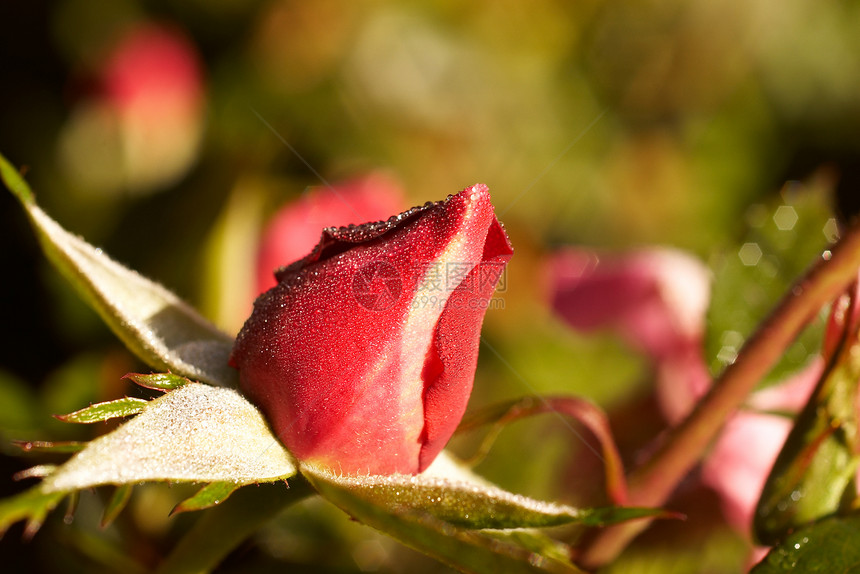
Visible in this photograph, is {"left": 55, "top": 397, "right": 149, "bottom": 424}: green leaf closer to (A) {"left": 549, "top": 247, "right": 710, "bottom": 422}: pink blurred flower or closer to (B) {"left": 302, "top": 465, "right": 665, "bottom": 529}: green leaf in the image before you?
(B) {"left": 302, "top": 465, "right": 665, "bottom": 529}: green leaf

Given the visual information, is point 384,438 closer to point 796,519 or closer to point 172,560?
point 172,560

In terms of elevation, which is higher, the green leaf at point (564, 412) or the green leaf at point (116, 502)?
the green leaf at point (116, 502)

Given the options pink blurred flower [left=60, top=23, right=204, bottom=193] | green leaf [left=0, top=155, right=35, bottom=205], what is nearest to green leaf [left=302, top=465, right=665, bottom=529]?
green leaf [left=0, top=155, right=35, bottom=205]

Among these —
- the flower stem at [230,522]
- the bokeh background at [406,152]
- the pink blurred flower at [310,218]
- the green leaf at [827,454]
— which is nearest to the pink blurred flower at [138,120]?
the bokeh background at [406,152]

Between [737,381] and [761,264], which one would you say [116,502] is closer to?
[737,381]

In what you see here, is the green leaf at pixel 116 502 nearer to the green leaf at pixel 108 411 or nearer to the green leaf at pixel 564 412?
the green leaf at pixel 108 411


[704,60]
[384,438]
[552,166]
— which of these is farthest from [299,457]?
[704,60]

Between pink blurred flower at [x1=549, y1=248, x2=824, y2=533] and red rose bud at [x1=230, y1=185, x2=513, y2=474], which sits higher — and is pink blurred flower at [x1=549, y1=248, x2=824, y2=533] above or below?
below
